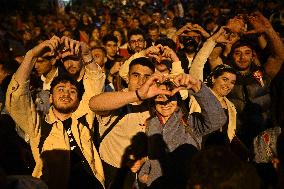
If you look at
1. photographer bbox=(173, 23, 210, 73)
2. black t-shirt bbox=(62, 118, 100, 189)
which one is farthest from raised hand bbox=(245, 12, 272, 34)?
black t-shirt bbox=(62, 118, 100, 189)

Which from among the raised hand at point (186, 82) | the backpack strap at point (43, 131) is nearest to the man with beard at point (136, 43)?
the backpack strap at point (43, 131)

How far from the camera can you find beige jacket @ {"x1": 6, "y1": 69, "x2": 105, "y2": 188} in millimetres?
3977

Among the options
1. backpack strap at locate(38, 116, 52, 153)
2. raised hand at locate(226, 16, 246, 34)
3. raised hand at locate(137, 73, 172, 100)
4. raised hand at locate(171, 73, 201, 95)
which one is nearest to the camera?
raised hand at locate(171, 73, 201, 95)

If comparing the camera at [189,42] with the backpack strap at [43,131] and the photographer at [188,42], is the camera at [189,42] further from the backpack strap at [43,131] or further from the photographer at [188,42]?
the backpack strap at [43,131]

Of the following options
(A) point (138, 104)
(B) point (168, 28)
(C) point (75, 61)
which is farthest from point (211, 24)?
(A) point (138, 104)

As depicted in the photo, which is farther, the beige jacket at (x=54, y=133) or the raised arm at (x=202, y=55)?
the raised arm at (x=202, y=55)

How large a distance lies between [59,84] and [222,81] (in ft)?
5.88

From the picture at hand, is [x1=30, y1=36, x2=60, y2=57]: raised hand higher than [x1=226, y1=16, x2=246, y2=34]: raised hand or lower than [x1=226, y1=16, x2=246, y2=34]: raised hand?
lower

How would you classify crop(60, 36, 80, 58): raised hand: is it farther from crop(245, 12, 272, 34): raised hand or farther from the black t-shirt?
crop(245, 12, 272, 34): raised hand

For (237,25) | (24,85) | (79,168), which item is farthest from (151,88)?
(237,25)

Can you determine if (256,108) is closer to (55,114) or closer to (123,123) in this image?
(123,123)

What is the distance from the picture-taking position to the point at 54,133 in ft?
14.1

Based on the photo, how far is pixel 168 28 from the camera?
1122 cm

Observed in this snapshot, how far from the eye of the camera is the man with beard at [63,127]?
13.0 ft
